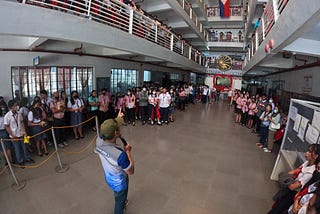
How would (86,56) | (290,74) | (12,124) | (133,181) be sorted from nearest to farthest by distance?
(133,181) < (12,124) < (86,56) < (290,74)

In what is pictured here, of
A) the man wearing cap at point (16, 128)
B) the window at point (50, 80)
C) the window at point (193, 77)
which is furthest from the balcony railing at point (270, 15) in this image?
the window at point (193, 77)

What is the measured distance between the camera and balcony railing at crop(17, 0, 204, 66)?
3.75 m

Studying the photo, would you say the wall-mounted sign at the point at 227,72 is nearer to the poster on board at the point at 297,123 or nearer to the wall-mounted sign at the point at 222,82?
the wall-mounted sign at the point at 222,82

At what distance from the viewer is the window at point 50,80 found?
526cm

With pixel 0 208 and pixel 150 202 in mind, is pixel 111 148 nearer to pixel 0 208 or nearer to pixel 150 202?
pixel 150 202

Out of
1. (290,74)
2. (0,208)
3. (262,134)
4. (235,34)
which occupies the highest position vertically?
(235,34)

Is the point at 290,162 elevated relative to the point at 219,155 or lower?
elevated

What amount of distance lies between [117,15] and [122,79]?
4.57 m

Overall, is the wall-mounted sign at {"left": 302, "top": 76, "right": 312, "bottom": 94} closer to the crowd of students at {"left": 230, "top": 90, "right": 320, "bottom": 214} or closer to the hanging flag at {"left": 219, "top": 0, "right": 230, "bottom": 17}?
the crowd of students at {"left": 230, "top": 90, "right": 320, "bottom": 214}

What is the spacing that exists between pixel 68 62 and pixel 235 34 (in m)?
20.3

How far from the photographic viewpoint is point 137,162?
4.31m

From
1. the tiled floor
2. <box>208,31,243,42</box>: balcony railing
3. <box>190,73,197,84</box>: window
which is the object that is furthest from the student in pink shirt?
<box>190,73,197,84</box>: window

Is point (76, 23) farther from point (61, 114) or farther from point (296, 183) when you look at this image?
point (296, 183)

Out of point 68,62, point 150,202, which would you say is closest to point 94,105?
point 68,62
